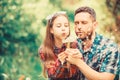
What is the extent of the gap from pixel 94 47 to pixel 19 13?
0.64 meters

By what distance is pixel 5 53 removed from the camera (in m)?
2.88

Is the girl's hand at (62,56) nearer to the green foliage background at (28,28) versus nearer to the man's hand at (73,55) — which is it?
the man's hand at (73,55)

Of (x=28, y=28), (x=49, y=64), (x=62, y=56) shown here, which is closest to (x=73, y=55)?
(x=62, y=56)

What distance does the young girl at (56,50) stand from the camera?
2.76 m

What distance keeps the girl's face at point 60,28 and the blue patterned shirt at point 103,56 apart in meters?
0.14

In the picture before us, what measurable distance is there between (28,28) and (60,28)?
26 cm

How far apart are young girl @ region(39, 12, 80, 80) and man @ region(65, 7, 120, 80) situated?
Result: 0.05m

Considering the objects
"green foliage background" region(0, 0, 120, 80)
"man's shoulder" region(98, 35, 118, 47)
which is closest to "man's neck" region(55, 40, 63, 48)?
"green foliage background" region(0, 0, 120, 80)

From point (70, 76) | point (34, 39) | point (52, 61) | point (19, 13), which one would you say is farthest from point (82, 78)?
point (19, 13)

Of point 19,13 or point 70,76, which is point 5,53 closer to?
point 19,13

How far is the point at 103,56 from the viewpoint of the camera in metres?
2.71

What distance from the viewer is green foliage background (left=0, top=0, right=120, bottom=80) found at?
279 centimetres

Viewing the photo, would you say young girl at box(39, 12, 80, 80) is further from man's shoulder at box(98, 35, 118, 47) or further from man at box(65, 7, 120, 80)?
man's shoulder at box(98, 35, 118, 47)

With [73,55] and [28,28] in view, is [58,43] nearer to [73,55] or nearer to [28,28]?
[73,55]
